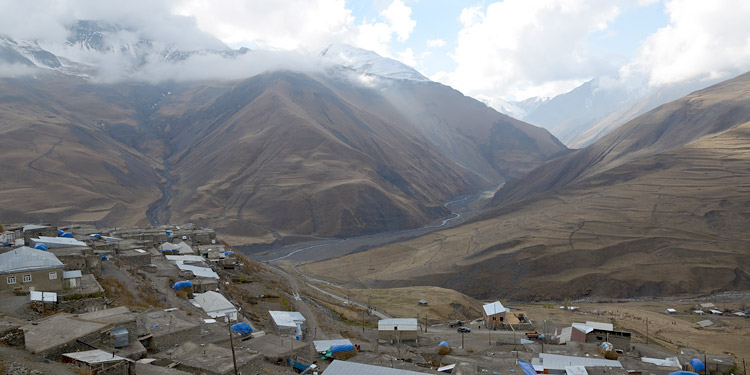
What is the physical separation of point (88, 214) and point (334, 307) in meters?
105

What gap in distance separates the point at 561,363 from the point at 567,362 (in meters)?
0.56

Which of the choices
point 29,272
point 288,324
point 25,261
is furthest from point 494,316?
point 25,261

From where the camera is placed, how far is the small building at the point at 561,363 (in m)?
30.8

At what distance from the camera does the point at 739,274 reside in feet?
271

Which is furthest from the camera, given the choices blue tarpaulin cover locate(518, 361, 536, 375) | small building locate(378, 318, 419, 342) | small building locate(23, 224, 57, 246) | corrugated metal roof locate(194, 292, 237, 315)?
small building locate(23, 224, 57, 246)

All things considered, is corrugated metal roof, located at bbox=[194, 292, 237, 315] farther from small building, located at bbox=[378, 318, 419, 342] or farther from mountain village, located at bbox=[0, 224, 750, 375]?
small building, located at bbox=[378, 318, 419, 342]

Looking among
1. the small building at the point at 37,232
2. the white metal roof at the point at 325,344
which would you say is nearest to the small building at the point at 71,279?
the small building at the point at 37,232

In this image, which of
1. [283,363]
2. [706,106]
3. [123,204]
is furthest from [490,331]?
[706,106]

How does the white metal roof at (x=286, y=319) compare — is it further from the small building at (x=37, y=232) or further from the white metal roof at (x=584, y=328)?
the small building at (x=37, y=232)

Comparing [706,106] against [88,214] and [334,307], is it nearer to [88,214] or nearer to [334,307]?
[334,307]

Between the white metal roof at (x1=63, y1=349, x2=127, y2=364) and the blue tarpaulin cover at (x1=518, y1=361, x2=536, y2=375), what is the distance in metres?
19.9

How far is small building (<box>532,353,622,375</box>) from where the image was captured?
30.8 m

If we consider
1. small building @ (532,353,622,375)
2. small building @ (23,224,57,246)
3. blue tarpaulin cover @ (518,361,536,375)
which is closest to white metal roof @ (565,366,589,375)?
small building @ (532,353,622,375)

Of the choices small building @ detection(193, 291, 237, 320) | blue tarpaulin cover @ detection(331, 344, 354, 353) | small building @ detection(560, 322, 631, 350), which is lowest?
small building @ detection(560, 322, 631, 350)
